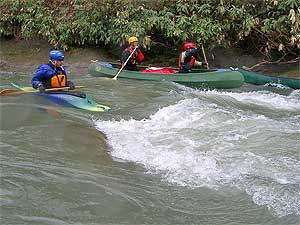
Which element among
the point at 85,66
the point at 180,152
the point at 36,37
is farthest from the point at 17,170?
the point at 36,37

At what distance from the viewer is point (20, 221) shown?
12.6 feet

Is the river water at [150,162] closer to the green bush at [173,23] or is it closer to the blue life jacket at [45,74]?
the blue life jacket at [45,74]

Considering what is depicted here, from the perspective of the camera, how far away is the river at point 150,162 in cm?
423

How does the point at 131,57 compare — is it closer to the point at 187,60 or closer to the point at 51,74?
the point at 187,60

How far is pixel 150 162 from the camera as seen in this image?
221 inches

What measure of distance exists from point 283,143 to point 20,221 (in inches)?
149

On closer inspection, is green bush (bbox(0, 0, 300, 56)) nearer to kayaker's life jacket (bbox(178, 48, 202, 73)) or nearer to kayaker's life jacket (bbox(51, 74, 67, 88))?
kayaker's life jacket (bbox(178, 48, 202, 73))

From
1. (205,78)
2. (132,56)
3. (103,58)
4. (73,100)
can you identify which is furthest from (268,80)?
(103,58)

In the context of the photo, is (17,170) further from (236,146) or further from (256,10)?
(256,10)

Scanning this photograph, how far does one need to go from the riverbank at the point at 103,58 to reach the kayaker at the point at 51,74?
5.49 m

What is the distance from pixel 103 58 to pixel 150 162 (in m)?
9.35

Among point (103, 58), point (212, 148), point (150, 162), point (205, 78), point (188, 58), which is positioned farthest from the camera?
point (103, 58)

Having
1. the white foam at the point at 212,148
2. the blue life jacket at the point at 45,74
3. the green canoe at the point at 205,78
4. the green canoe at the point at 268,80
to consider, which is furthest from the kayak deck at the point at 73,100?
the green canoe at the point at 268,80

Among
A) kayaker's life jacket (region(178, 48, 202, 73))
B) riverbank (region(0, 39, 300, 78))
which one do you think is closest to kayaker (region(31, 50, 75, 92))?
kayaker's life jacket (region(178, 48, 202, 73))
